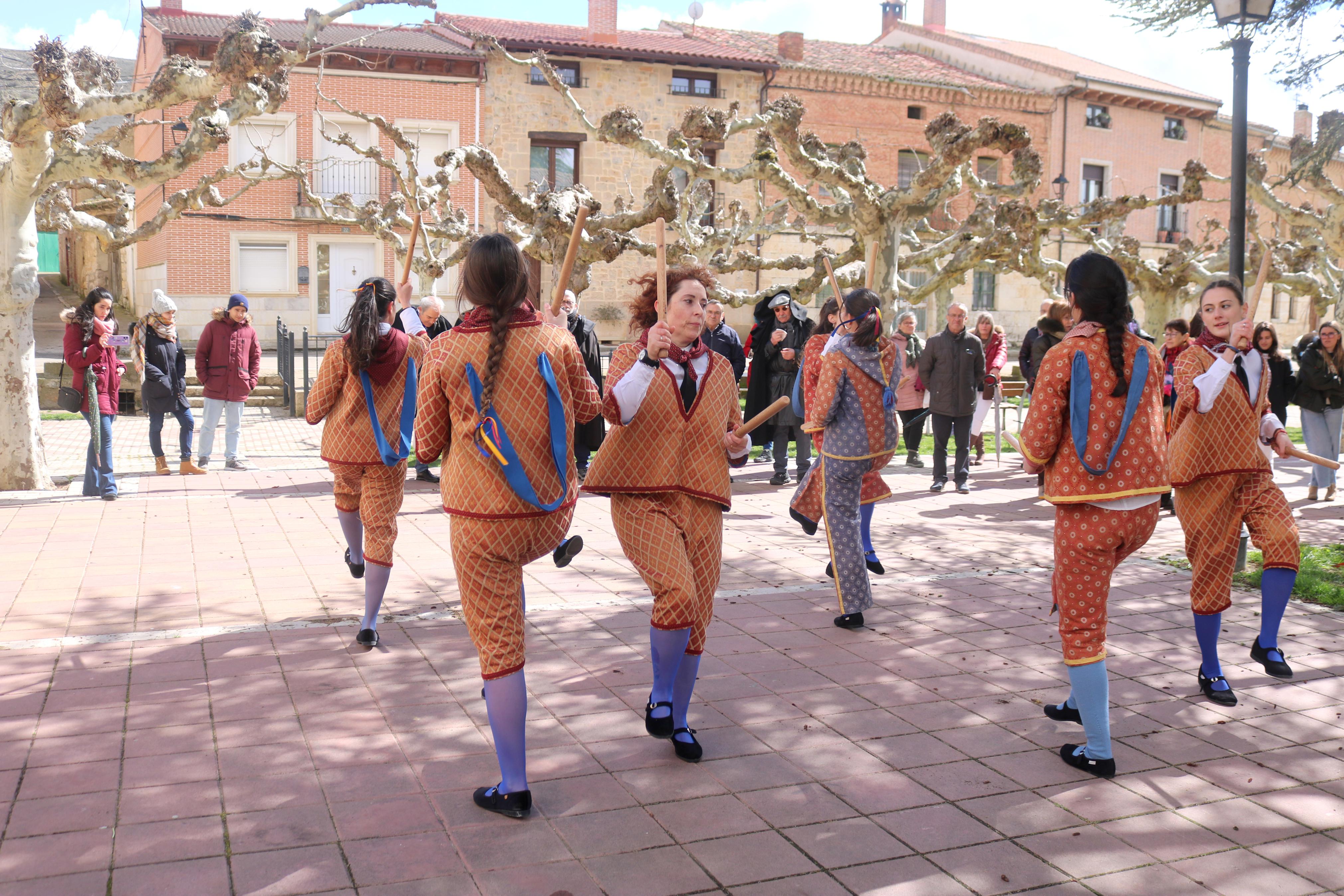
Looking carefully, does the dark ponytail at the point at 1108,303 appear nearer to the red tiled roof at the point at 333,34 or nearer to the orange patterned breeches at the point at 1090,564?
the orange patterned breeches at the point at 1090,564

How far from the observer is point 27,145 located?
31.2ft

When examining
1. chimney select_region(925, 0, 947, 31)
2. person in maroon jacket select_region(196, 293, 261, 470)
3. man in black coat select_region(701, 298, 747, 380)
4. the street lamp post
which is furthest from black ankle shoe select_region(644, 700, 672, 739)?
chimney select_region(925, 0, 947, 31)

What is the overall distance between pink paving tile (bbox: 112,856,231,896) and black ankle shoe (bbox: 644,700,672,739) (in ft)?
4.95

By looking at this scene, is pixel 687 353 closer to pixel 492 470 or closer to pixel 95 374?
pixel 492 470

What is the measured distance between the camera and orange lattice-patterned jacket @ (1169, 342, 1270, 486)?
4699 millimetres

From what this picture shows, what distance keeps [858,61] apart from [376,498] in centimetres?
3365

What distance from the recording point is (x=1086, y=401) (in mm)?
3828

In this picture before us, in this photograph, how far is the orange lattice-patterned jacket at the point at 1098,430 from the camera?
12.6 feet

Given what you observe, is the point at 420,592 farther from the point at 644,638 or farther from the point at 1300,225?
the point at 1300,225

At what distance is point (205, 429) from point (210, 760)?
27.8 feet

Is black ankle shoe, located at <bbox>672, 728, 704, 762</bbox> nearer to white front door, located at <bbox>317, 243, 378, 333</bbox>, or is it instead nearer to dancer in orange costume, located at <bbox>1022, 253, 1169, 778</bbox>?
dancer in orange costume, located at <bbox>1022, 253, 1169, 778</bbox>

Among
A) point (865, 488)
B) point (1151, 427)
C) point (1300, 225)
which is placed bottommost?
point (865, 488)

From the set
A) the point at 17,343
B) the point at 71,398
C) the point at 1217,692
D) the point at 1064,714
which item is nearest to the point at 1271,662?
the point at 1217,692

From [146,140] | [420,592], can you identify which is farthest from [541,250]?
[146,140]
